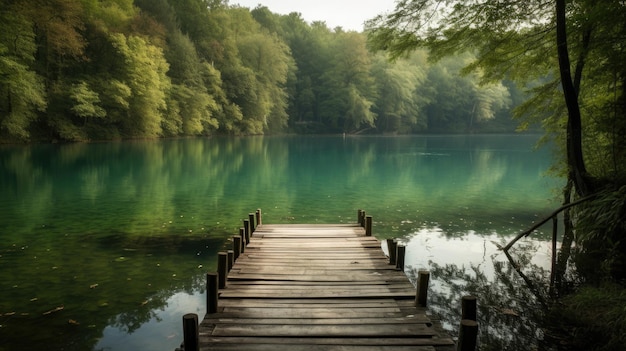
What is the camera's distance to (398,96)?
295 feet

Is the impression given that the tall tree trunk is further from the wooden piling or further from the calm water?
the wooden piling

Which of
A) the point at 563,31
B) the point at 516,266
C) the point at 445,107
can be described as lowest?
the point at 516,266

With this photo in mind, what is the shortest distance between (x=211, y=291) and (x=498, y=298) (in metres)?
6.36

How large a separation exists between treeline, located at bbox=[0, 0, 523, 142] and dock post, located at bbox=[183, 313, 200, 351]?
8.12 meters

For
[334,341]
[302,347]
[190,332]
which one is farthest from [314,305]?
[190,332]

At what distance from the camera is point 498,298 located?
9.34 metres

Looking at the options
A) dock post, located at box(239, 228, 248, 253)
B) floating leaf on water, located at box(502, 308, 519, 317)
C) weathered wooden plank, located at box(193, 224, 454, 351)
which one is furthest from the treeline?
floating leaf on water, located at box(502, 308, 519, 317)

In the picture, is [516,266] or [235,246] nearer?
[235,246]

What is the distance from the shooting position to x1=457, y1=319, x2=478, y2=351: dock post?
186 inches

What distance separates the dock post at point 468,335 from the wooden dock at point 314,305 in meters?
0.81

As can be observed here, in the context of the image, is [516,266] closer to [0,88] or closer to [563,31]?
[563,31]

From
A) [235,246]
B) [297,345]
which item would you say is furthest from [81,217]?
[297,345]

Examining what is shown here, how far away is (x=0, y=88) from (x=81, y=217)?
3009 cm

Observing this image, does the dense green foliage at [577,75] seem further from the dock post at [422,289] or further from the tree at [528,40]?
the dock post at [422,289]
